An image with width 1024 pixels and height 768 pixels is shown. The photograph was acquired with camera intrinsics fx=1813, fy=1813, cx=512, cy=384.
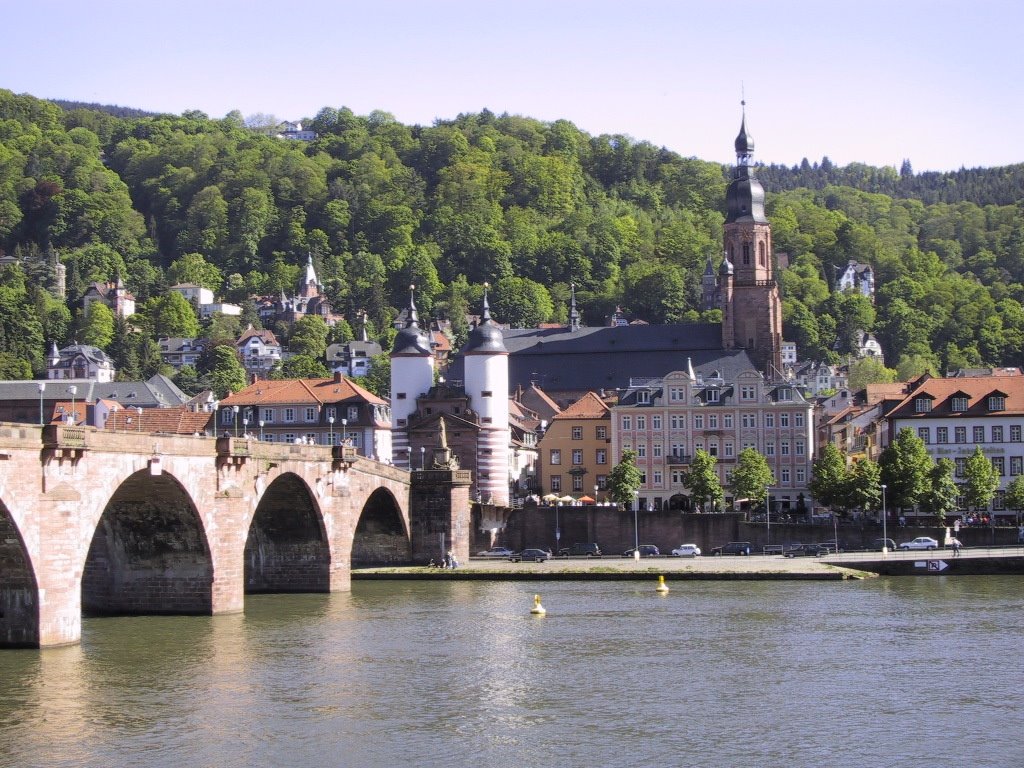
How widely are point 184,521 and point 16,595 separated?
12439 millimetres

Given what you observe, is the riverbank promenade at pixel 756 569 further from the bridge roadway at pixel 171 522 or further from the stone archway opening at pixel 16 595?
the stone archway opening at pixel 16 595

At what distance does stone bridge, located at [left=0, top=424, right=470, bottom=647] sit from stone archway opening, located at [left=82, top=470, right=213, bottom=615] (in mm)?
53

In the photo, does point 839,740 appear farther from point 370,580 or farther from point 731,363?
point 731,363

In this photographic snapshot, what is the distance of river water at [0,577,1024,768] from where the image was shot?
44312mm

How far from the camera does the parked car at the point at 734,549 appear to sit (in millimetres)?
101625

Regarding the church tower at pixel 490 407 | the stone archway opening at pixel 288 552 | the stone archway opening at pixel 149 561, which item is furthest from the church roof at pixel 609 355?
the stone archway opening at pixel 149 561

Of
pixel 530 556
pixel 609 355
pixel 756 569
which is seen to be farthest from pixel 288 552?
pixel 609 355

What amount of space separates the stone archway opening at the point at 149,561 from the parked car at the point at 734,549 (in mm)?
41613

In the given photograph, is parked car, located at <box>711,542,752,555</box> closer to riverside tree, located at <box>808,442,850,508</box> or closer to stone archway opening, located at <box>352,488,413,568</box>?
riverside tree, located at <box>808,442,850,508</box>

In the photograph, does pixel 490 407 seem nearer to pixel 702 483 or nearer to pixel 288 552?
pixel 702 483

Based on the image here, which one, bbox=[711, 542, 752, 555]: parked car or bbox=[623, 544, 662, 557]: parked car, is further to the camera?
bbox=[623, 544, 662, 557]: parked car

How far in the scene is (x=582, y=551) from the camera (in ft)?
340

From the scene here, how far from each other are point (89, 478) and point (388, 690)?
40.7 feet

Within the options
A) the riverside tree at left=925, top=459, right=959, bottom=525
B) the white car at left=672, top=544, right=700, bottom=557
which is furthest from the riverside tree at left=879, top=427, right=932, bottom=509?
the white car at left=672, top=544, right=700, bottom=557
